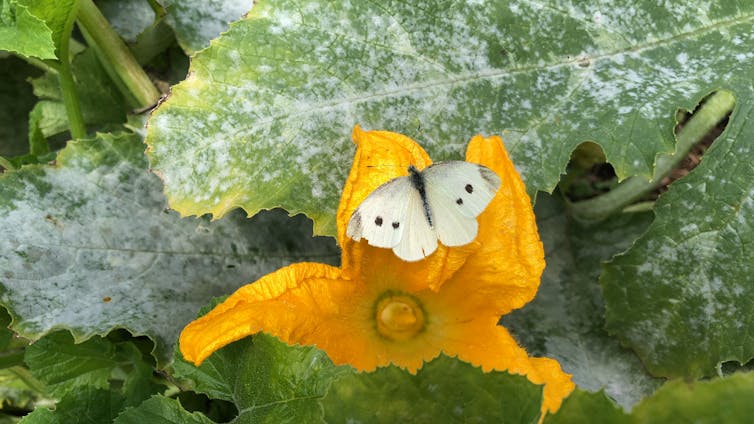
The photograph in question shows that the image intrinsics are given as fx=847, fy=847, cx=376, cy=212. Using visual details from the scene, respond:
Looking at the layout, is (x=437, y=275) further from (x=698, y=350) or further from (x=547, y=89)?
(x=698, y=350)

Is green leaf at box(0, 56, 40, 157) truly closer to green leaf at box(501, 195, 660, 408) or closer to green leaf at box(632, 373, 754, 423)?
green leaf at box(501, 195, 660, 408)

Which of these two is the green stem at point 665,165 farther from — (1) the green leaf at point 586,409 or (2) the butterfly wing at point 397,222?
(1) the green leaf at point 586,409

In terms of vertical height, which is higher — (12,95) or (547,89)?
(547,89)

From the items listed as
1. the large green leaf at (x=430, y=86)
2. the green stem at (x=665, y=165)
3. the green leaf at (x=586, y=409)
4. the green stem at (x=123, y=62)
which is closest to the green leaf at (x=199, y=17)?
the green stem at (x=123, y=62)

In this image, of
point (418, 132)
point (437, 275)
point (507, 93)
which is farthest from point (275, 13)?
point (437, 275)

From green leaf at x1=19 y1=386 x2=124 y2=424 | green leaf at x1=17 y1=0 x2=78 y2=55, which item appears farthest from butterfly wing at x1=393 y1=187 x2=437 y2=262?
green leaf at x1=17 y1=0 x2=78 y2=55

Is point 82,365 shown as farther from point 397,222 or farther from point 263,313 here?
point 397,222

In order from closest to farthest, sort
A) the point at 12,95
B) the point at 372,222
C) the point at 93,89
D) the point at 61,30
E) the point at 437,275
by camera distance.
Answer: the point at 372,222 < the point at 437,275 < the point at 61,30 < the point at 93,89 < the point at 12,95
